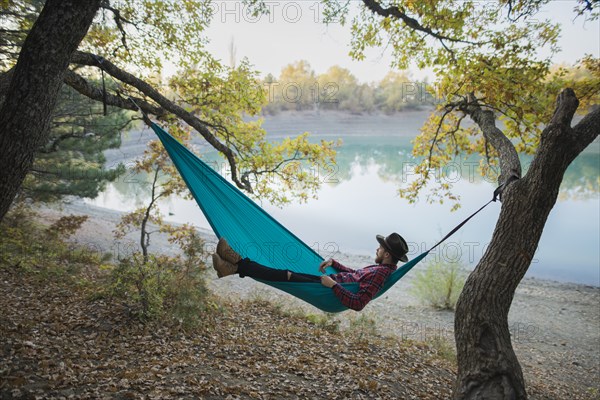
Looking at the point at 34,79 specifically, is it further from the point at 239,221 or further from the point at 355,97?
the point at 355,97

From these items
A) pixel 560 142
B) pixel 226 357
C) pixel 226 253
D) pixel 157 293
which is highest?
pixel 560 142

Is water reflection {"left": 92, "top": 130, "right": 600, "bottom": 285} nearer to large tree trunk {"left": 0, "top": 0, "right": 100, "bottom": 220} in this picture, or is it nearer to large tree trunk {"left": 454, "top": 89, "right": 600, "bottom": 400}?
large tree trunk {"left": 454, "top": 89, "right": 600, "bottom": 400}

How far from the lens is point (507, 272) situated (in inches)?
77.3

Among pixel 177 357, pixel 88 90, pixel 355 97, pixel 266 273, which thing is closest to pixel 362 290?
pixel 266 273

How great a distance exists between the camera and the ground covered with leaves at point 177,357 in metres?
1.97

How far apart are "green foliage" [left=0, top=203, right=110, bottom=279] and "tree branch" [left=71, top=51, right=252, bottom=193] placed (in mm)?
2081

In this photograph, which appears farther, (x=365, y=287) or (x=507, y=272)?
(x=365, y=287)

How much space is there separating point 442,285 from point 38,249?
18.4 ft

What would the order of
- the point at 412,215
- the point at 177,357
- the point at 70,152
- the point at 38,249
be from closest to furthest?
1. the point at 177,357
2. the point at 38,249
3. the point at 70,152
4. the point at 412,215

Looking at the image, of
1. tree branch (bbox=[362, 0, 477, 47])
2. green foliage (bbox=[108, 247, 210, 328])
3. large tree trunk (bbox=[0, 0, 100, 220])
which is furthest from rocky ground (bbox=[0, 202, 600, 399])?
tree branch (bbox=[362, 0, 477, 47])

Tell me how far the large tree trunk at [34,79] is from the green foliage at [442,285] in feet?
18.5

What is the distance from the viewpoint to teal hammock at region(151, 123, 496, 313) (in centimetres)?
266

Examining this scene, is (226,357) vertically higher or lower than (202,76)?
lower

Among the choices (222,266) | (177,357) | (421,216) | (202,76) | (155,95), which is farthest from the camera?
(421,216)
